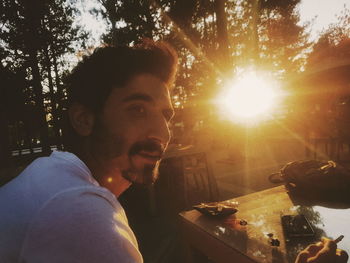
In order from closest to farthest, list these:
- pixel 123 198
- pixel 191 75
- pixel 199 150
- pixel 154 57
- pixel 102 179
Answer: pixel 102 179, pixel 154 57, pixel 199 150, pixel 123 198, pixel 191 75

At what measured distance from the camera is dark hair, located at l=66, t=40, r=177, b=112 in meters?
1.54

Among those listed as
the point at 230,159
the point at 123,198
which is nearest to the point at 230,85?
the point at 230,159

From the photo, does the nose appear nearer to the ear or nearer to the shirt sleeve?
the ear

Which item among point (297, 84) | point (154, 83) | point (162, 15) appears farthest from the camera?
point (162, 15)

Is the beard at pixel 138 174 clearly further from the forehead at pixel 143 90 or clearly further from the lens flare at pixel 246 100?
the lens flare at pixel 246 100

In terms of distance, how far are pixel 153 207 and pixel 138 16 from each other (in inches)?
446

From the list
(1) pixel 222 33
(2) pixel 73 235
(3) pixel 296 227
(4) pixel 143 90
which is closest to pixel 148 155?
(4) pixel 143 90

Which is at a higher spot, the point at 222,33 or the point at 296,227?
the point at 222,33

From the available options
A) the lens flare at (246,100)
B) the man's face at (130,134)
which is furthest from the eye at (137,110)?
the lens flare at (246,100)

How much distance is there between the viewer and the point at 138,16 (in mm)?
13039

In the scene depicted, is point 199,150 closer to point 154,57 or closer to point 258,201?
point 258,201

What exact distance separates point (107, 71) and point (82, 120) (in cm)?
37

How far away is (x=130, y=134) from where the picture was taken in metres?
1.46

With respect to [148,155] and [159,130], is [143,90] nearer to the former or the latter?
[159,130]
